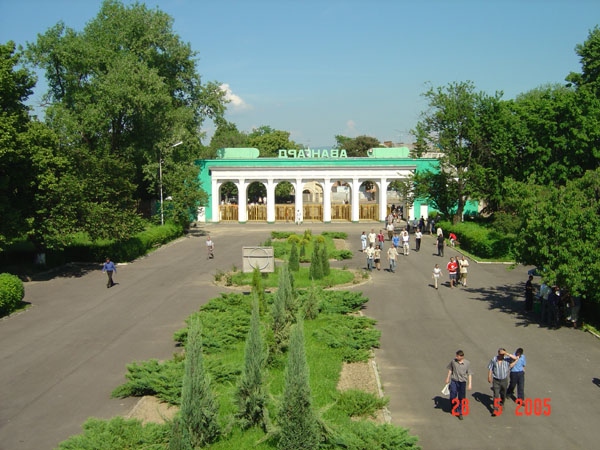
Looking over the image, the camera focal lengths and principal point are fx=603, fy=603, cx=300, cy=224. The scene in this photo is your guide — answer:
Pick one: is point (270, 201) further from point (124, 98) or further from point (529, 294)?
point (529, 294)

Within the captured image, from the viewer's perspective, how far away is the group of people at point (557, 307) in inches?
838

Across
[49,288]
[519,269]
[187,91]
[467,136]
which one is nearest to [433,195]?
[467,136]

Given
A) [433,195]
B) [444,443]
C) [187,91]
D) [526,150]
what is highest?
[187,91]

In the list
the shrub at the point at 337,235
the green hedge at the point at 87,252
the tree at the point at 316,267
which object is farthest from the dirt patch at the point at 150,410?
the shrub at the point at 337,235

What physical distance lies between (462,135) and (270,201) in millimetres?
21380

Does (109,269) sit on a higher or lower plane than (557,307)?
higher

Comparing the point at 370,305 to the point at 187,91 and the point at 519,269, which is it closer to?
the point at 519,269

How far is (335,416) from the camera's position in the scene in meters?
13.2

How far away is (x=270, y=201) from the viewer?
6272 cm

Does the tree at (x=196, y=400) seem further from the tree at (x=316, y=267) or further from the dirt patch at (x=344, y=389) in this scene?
the tree at (x=316, y=267)

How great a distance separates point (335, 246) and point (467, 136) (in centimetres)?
1517

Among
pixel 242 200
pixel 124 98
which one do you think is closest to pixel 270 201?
pixel 242 200

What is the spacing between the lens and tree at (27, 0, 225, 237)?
39.1 metres

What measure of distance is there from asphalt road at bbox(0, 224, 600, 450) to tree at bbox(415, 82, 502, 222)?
16.2 meters
